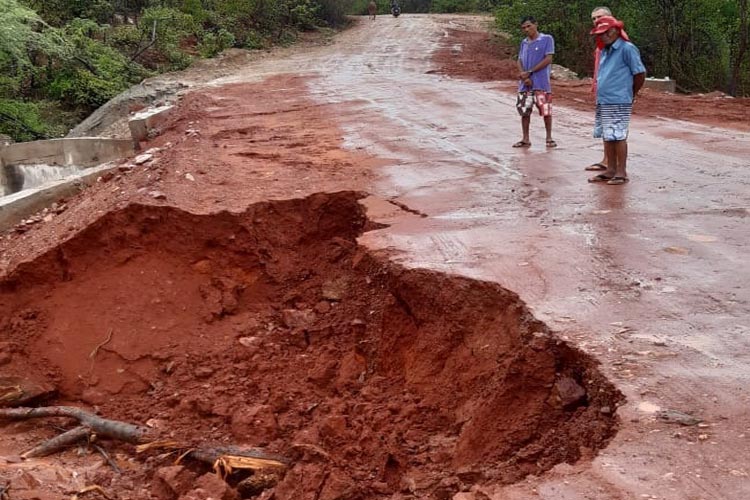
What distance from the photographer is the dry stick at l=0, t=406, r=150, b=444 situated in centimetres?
493

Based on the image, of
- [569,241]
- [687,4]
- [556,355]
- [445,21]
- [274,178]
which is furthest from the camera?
[445,21]

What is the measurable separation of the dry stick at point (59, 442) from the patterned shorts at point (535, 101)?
5732 mm

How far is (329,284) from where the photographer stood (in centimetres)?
596

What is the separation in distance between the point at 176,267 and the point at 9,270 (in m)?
1.33

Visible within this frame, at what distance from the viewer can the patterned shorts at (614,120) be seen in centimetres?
671

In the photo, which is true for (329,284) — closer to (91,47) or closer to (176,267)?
(176,267)

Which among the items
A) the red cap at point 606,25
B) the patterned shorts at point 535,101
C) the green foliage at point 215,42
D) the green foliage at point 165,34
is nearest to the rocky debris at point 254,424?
the red cap at point 606,25

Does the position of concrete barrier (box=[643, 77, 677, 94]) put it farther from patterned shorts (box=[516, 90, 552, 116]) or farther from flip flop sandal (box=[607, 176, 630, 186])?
flip flop sandal (box=[607, 176, 630, 186])

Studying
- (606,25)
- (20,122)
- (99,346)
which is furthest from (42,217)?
(20,122)

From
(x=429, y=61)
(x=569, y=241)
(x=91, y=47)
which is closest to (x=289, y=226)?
(x=569, y=241)

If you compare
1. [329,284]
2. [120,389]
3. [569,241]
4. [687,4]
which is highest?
[687,4]

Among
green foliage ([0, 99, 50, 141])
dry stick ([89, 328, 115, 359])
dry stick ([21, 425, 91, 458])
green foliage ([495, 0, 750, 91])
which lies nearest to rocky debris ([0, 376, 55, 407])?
dry stick ([89, 328, 115, 359])

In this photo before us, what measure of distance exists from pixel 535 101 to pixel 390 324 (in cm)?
439

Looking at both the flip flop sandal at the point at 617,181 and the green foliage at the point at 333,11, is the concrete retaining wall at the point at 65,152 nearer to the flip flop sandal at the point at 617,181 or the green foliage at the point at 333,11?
the flip flop sandal at the point at 617,181
